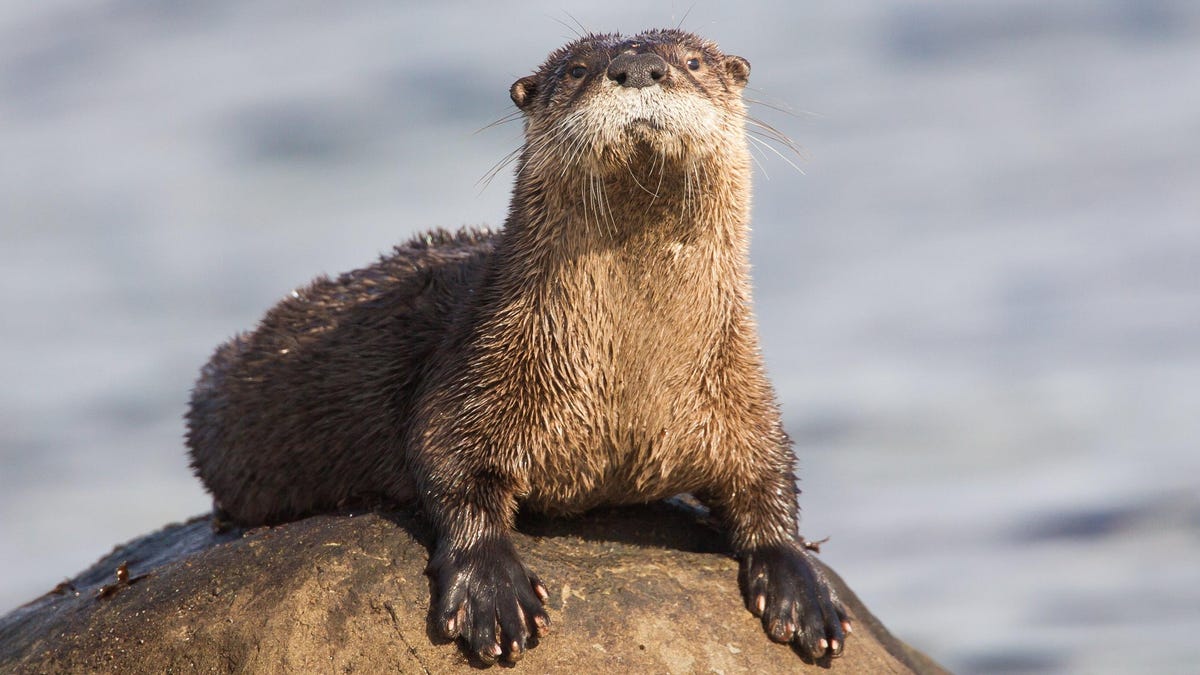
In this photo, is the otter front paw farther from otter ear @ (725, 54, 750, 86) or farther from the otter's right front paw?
otter ear @ (725, 54, 750, 86)

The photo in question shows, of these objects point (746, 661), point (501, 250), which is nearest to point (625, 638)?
point (746, 661)

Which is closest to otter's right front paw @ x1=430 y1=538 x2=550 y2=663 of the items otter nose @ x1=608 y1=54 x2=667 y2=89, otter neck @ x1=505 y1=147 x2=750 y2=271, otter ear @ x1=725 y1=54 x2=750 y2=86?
otter neck @ x1=505 y1=147 x2=750 y2=271

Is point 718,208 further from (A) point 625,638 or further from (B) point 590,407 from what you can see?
(A) point 625,638

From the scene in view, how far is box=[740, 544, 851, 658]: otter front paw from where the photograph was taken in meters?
3.98

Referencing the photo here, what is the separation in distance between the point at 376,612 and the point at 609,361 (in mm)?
888

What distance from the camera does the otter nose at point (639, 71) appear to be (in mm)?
3582

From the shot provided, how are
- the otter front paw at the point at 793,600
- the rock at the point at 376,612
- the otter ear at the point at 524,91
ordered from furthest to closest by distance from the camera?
the otter ear at the point at 524,91
the otter front paw at the point at 793,600
the rock at the point at 376,612

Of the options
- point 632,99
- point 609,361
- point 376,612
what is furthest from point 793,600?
point 632,99

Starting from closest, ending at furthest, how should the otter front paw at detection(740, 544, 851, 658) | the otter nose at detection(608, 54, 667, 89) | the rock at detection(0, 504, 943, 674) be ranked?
the otter nose at detection(608, 54, 667, 89) → the rock at detection(0, 504, 943, 674) → the otter front paw at detection(740, 544, 851, 658)

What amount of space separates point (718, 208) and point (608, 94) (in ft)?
1.71

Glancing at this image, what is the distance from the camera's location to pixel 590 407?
3980 mm

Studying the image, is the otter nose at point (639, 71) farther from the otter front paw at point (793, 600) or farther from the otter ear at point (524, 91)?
the otter front paw at point (793, 600)

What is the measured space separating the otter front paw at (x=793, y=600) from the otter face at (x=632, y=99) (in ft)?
3.73

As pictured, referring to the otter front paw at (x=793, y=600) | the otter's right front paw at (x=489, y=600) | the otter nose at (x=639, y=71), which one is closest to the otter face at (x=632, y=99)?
the otter nose at (x=639, y=71)
